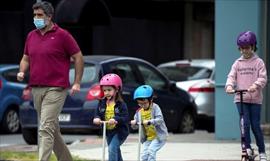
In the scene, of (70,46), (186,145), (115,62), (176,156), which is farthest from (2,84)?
(70,46)

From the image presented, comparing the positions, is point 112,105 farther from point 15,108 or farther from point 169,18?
point 169,18

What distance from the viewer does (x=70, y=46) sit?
34.2 feet

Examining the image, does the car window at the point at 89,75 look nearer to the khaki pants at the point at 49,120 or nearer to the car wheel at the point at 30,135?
the car wheel at the point at 30,135

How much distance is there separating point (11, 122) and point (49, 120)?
8.91 meters

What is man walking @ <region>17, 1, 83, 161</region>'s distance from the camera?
10234 millimetres

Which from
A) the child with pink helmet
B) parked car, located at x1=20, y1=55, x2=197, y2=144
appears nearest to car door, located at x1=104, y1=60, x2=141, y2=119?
parked car, located at x1=20, y1=55, x2=197, y2=144

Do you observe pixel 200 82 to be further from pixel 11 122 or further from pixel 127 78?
pixel 11 122

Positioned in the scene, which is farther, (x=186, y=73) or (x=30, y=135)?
(x=186, y=73)

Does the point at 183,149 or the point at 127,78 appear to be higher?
the point at 127,78

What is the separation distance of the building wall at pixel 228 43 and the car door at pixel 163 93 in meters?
2.02

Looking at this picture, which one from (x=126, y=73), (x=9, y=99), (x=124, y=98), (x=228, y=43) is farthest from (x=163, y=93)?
(x=9, y=99)

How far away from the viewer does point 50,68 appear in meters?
10.3

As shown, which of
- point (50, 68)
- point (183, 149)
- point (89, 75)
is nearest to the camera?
point (50, 68)

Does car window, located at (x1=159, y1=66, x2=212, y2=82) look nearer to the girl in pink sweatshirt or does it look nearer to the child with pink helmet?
the girl in pink sweatshirt
